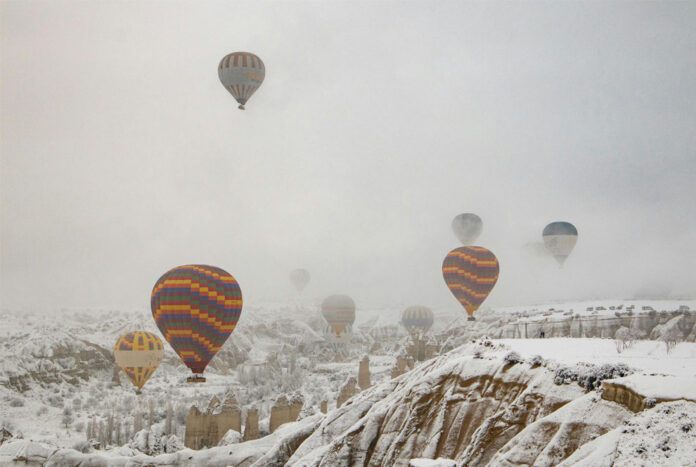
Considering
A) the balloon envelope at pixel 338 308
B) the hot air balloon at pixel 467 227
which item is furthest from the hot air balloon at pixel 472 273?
the balloon envelope at pixel 338 308

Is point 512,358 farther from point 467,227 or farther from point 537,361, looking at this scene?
point 467,227

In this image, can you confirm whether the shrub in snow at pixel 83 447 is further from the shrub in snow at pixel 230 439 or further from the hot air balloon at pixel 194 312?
the shrub in snow at pixel 230 439

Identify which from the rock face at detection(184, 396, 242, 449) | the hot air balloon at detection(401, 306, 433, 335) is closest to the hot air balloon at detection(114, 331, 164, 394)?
the rock face at detection(184, 396, 242, 449)

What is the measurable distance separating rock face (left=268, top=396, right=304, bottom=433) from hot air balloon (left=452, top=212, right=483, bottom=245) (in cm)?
5375

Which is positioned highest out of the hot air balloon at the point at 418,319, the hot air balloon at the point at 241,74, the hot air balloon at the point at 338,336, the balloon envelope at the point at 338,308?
the hot air balloon at the point at 241,74

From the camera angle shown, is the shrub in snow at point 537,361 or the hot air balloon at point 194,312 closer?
the shrub in snow at point 537,361

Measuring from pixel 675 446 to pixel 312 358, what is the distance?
566ft

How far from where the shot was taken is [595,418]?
20.4 meters

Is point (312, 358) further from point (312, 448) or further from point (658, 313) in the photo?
point (312, 448)

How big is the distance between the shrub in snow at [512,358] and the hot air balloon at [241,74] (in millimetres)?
46877

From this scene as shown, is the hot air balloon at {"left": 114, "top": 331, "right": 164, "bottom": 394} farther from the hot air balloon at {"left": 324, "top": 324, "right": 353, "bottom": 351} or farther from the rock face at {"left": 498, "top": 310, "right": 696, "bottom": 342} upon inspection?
the hot air balloon at {"left": 324, "top": 324, "right": 353, "bottom": 351}

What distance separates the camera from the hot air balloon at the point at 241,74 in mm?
67688

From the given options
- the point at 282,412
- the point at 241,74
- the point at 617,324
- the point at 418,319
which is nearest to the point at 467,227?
the point at 617,324

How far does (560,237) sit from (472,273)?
1055 inches
